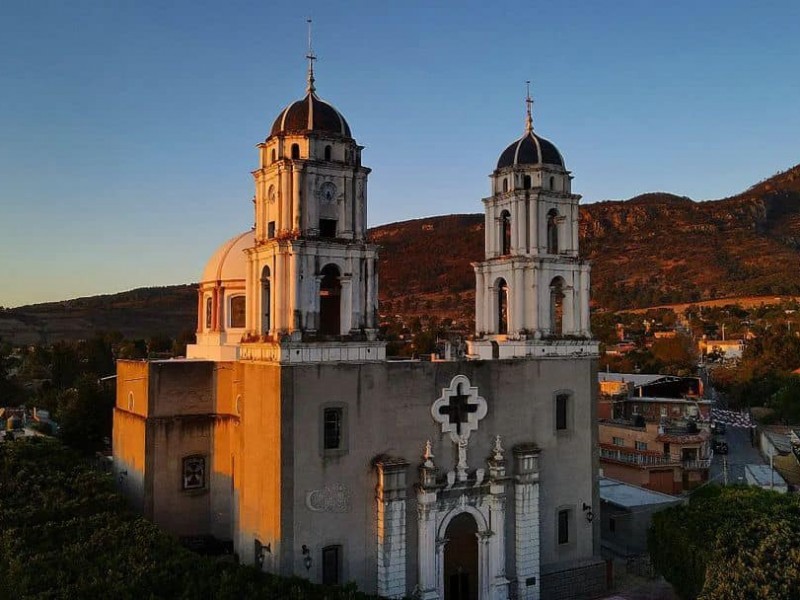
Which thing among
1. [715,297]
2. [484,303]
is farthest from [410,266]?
[484,303]

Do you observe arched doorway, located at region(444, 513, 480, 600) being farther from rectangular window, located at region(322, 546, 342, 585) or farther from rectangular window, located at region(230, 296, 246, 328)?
rectangular window, located at region(230, 296, 246, 328)

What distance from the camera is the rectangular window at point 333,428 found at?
65.4 feet

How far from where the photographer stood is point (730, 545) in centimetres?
1872

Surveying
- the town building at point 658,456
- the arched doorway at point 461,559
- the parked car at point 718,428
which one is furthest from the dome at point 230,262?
the parked car at point 718,428

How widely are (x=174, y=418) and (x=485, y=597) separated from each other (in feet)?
37.7

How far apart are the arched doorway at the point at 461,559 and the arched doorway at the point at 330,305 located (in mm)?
6945

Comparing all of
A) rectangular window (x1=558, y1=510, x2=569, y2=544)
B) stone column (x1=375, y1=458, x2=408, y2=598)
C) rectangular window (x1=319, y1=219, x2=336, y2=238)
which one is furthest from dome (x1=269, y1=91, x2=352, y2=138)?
rectangular window (x1=558, y1=510, x2=569, y2=544)

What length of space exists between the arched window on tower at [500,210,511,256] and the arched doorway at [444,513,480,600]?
29.6 ft

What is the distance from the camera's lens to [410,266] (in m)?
166

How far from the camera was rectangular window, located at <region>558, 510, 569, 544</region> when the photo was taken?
23.5 metres

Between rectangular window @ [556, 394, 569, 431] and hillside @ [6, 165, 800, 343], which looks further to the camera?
hillside @ [6, 165, 800, 343]

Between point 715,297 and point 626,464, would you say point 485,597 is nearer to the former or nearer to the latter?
point 626,464

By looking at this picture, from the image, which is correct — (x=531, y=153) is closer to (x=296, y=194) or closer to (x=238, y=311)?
(x=296, y=194)

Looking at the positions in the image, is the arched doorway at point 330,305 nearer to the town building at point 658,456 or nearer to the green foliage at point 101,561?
the green foliage at point 101,561
